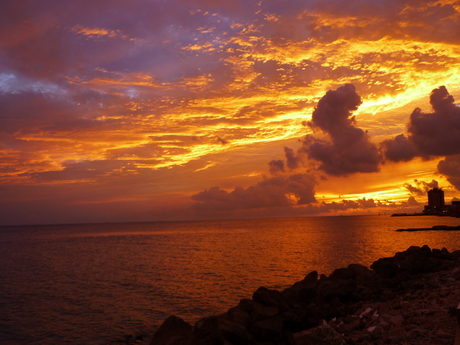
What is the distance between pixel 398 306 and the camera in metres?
17.2

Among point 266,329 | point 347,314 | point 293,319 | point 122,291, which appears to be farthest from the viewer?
point 122,291

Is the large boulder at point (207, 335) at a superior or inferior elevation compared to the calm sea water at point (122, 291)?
superior

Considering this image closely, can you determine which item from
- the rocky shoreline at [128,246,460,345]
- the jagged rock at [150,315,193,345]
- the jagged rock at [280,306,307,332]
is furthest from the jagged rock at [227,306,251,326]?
the jagged rock at [150,315,193,345]

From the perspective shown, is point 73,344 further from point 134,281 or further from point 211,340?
point 134,281

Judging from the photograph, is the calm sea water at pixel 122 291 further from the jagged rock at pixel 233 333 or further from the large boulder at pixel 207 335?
the large boulder at pixel 207 335

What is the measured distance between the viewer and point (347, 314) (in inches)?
731

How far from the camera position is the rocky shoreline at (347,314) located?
1259cm

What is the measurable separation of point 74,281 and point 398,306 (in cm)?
3173

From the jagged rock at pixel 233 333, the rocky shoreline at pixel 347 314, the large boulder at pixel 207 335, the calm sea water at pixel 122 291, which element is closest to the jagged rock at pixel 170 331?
the rocky shoreline at pixel 347 314

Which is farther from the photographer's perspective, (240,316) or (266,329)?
(240,316)

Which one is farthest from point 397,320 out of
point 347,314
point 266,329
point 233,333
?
point 233,333

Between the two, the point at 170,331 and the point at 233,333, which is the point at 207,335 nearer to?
the point at 233,333

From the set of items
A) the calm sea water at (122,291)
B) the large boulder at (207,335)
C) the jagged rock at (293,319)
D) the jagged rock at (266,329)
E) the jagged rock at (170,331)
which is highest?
the large boulder at (207,335)

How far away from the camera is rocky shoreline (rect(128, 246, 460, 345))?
12.6 meters
